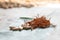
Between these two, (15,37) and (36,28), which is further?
(36,28)

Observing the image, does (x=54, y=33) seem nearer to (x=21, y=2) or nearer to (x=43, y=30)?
(x=43, y=30)

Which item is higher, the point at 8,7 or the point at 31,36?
the point at 8,7

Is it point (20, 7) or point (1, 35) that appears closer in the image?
point (1, 35)

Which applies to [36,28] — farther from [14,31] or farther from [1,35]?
[1,35]

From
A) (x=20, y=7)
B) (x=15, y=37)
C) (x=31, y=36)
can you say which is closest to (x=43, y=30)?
(x=31, y=36)

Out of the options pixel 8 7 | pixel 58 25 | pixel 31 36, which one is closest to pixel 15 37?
pixel 31 36

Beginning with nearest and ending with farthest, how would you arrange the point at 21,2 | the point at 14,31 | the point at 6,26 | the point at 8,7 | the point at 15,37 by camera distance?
the point at 15,37 < the point at 14,31 < the point at 6,26 < the point at 8,7 < the point at 21,2

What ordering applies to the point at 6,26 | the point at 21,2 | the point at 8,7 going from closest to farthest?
the point at 6,26 → the point at 8,7 → the point at 21,2

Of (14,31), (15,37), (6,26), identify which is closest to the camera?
(15,37)

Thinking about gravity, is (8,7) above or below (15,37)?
above
